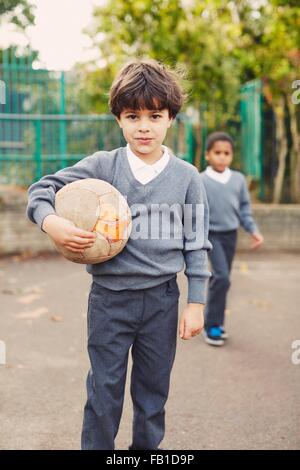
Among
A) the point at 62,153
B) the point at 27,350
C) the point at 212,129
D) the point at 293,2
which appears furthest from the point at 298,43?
the point at 27,350

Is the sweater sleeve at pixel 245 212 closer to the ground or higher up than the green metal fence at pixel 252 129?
closer to the ground

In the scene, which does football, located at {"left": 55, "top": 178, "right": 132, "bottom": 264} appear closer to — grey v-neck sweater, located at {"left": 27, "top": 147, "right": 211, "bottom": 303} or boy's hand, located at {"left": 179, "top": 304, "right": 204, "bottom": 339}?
grey v-neck sweater, located at {"left": 27, "top": 147, "right": 211, "bottom": 303}

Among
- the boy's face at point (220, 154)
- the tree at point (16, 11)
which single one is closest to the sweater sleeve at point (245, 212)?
the boy's face at point (220, 154)

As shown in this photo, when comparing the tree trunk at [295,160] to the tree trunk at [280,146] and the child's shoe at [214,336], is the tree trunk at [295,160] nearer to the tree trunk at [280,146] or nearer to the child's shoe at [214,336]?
the tree trunk at [280,146]

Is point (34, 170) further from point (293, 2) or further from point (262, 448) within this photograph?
point (262, 448)

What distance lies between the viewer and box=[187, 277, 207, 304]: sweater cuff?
2.80 m

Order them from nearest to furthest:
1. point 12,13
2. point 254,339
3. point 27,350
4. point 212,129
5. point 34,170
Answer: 1. point 12,13
2. point 27,350
3. point 254,339
4. point 34,170
5. point 212,129

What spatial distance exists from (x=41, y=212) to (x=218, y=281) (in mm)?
2840

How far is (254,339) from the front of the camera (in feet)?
17.2

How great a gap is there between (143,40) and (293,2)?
2465 mm

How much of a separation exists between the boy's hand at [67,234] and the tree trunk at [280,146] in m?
8.63

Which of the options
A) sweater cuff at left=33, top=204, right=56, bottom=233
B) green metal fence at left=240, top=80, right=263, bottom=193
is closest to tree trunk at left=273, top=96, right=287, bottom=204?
green metal fence at left=240, top=80, right=263, bottom=193

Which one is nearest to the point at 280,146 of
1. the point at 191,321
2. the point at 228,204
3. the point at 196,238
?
the point at 228,204

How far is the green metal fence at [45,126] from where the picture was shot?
372 inches
